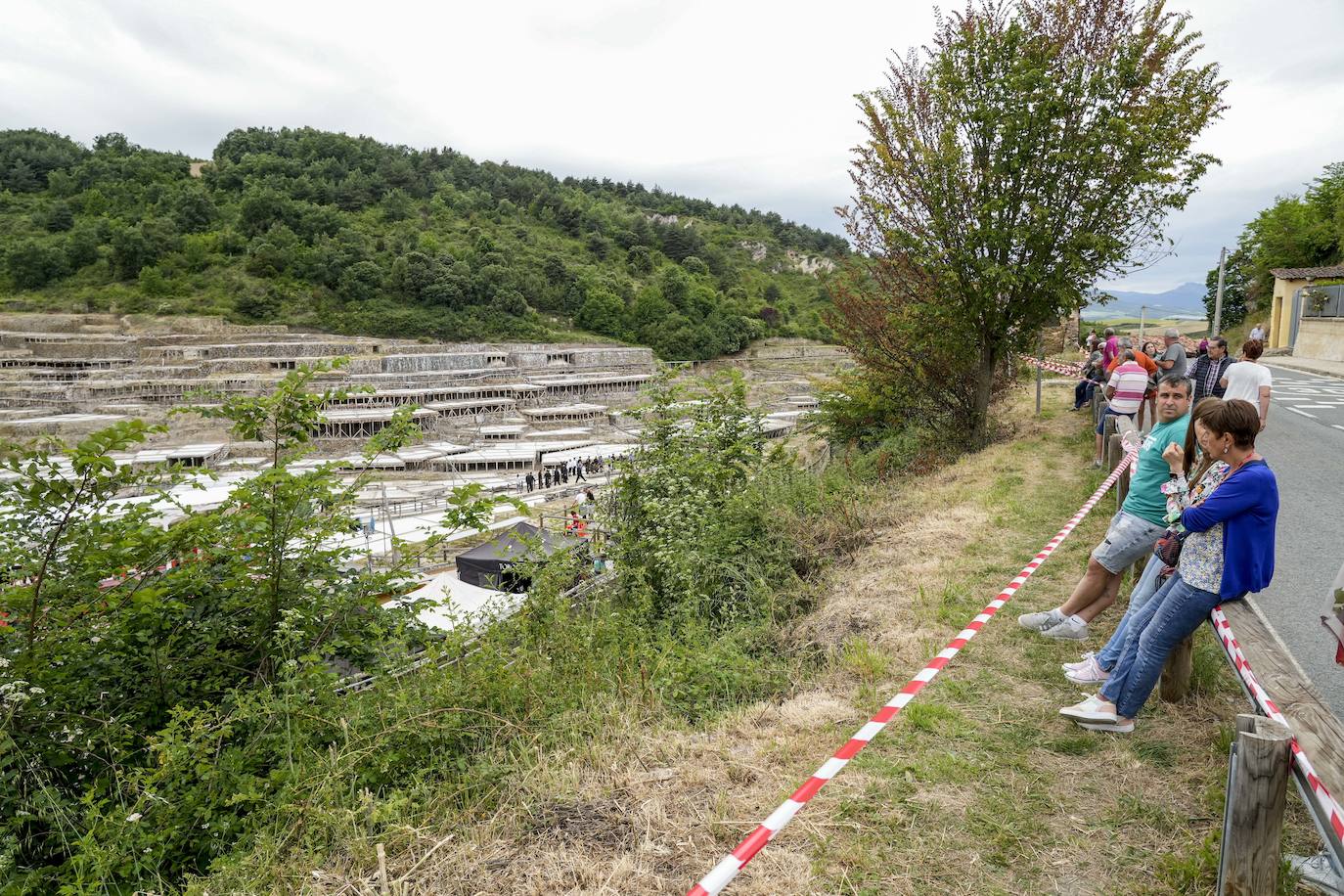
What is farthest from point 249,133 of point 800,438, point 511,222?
point 800,438

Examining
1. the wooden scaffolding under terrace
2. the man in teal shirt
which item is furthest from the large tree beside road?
the wooden scaffolding under terrace

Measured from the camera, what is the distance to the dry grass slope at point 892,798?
2.67 meters

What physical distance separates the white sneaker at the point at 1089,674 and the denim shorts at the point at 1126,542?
2.16 feet

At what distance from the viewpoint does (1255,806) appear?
2.11m

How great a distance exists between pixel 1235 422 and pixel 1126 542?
131 centimetres

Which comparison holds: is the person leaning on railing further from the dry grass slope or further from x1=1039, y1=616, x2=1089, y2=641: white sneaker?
the dry grass slope

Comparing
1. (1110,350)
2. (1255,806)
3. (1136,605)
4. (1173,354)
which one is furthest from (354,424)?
(1255,806)

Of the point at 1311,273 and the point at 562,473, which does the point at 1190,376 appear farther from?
the point at 1311,273

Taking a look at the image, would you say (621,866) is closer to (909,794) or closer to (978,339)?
(909,794)

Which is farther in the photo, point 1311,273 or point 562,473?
point 1311,273

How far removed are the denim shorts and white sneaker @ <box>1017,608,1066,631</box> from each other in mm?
474

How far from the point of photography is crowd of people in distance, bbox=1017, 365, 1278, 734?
3.03 m

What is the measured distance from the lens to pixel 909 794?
310 cm

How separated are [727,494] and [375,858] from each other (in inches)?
219
